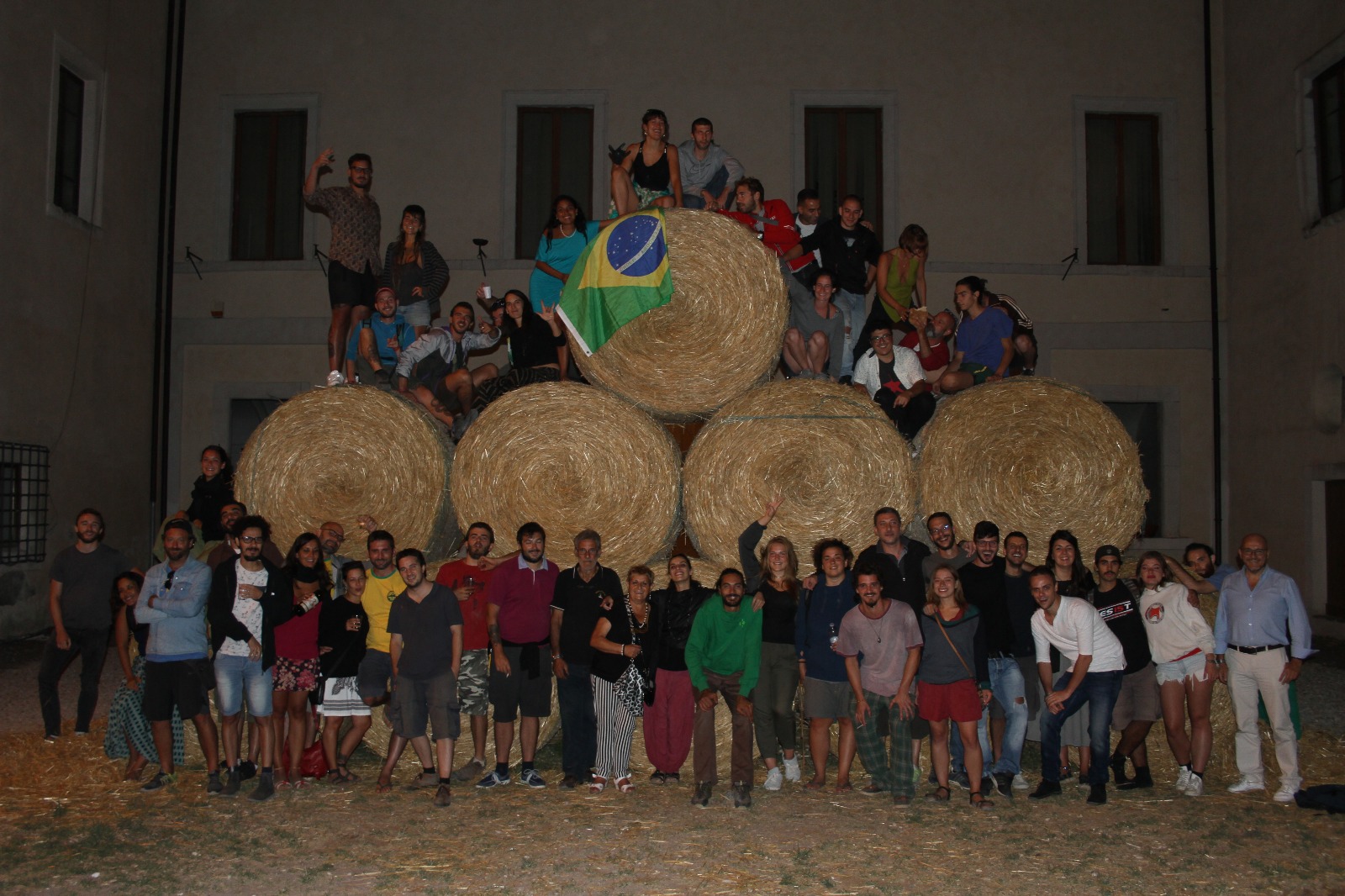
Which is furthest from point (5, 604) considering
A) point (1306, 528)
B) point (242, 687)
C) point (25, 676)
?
point (1306, 528)

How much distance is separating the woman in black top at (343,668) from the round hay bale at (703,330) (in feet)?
7.02

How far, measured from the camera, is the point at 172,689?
6.25 m

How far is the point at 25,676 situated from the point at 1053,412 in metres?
8.12

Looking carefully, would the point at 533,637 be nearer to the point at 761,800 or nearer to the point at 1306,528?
the point at 761,800

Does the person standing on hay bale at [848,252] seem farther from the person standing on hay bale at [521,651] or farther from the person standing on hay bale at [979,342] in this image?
the person standing on hay bale at [521,651]

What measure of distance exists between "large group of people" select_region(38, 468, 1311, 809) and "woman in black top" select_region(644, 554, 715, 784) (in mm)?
14

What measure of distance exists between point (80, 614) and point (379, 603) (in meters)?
2.29

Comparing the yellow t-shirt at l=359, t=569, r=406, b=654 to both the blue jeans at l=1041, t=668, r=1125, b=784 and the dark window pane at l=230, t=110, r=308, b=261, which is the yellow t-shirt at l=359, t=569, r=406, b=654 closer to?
the blue jeans at l=1041, t=668, r=1125, b=784

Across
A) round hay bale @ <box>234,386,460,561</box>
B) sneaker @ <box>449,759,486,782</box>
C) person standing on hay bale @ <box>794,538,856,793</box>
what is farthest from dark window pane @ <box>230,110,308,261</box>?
person standing on hay bale @ <box>794,538,856,793</box>

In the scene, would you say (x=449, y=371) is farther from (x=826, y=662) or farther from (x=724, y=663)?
(x=826, y=662)

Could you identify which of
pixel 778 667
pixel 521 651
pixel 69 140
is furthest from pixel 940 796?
pixel 69 140

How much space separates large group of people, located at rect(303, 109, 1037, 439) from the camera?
25.9 ft

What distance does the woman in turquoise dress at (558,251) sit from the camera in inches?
339

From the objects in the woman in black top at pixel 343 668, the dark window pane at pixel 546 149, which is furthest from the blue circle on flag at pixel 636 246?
the dark window pane at pixel 546 149
